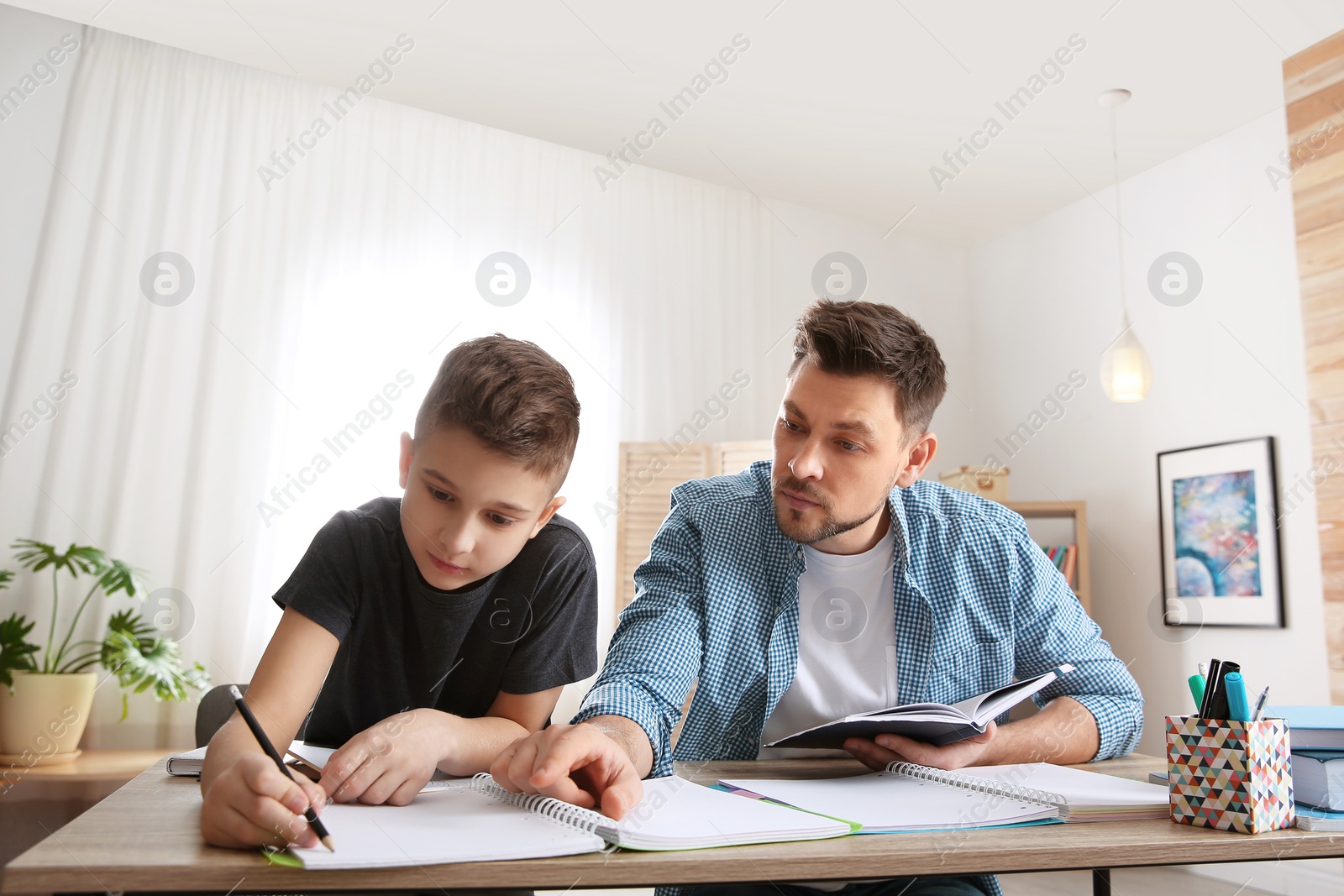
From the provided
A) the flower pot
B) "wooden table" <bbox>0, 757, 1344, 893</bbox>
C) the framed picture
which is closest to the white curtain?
the flower pot

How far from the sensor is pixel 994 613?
54.7 inches

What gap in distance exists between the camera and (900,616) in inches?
54.4

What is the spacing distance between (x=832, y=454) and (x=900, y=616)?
10.1 inches

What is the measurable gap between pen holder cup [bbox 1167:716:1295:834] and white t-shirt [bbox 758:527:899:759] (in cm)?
51

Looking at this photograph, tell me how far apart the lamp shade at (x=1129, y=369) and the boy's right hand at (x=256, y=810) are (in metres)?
3.55

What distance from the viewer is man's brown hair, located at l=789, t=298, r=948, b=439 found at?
1423 millimetres

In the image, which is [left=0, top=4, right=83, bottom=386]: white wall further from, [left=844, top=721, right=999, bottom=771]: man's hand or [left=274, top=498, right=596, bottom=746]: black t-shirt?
[left=844, top=721, right=999, bottom=771]: man's hand

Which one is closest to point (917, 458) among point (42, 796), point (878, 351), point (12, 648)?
point (878, 351)

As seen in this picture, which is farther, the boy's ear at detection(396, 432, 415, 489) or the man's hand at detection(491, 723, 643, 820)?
the boy's ear at detection(396, 432, 415, 489)

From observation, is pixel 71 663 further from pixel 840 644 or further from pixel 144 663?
pixel 840 644

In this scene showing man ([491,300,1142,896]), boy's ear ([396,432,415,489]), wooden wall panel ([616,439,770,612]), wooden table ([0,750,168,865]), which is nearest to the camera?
boy's ear ([396,432,415,489])

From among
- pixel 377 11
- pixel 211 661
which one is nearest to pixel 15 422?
pixel 211 661

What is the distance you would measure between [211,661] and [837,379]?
294cm

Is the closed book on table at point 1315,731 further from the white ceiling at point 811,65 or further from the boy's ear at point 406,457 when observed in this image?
the white ceiling at point 811,65
